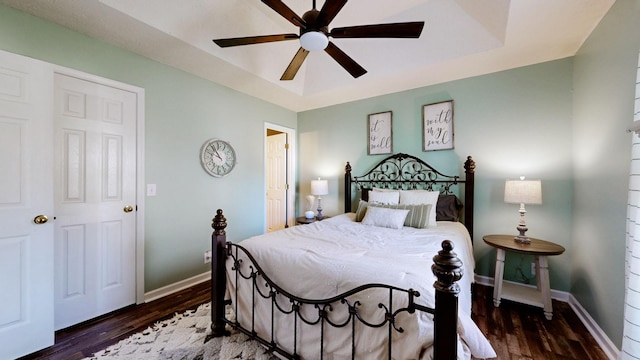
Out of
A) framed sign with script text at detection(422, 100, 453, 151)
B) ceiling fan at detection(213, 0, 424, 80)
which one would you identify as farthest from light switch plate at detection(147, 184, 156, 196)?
framed sign with script text at detection(422, 100, 453, 151)

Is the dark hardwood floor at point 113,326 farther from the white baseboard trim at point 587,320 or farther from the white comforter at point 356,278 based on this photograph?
the white baseboard trim at point 587,320

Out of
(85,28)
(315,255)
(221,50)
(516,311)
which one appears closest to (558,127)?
(516,311)

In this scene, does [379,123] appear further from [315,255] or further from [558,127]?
[315,255]

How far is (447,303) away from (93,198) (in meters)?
2.82

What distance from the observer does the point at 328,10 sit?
161cm

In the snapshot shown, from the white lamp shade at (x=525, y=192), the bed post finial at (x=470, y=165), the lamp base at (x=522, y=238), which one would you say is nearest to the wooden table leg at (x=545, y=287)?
the lamp base at (x=522, y=238)

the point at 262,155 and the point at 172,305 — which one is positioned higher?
the point at 262,155

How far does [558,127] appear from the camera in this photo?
256 cm

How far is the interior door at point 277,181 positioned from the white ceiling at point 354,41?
52.6 inches

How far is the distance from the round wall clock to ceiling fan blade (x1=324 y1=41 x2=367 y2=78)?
186 centimetres

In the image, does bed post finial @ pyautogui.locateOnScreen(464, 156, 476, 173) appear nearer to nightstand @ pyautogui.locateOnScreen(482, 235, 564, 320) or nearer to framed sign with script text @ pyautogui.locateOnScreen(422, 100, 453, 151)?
framed sign with script text @ pyautogui.locateOnScreen(422, 100, 453, 151)

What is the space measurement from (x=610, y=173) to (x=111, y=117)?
416cm

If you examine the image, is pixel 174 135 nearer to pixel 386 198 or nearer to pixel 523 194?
pixel 386 198

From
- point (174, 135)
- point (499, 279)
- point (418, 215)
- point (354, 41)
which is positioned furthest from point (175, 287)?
point (354, 41)
